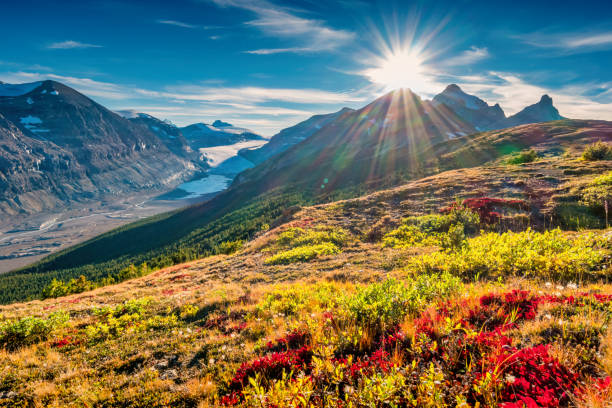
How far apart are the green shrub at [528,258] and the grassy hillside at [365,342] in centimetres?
6

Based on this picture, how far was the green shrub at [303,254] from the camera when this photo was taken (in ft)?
65.2

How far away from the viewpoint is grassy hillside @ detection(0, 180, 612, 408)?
385 centimetres

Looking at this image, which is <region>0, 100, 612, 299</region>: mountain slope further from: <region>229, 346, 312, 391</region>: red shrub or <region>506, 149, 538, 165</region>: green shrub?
<region>229, 346, 312, 391</region>: red shrub

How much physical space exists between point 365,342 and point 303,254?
1460cm

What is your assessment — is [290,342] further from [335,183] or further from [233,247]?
[335,183]

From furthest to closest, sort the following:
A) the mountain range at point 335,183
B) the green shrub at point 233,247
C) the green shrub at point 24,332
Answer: the mountain range at point 335,183 → the green shrub at point 233,247 → the green shrub at point 24,332

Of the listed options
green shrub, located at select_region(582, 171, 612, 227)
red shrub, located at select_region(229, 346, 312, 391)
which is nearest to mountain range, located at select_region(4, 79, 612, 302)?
green shrub, located at select_region(582, 171, 612, 227)

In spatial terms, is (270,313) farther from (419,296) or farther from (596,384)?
(596,384)

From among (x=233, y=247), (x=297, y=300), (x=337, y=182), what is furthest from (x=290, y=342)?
(x=337, y=182)

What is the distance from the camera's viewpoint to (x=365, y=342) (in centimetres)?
574

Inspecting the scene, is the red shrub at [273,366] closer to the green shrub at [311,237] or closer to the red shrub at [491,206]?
the green shrub at [311,237]

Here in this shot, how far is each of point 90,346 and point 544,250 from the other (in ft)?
54.4

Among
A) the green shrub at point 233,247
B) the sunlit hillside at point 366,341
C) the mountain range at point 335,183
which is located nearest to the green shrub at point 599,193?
the sunlit hillside at point 366,341

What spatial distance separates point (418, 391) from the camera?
374cm
